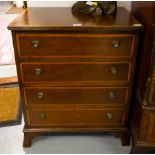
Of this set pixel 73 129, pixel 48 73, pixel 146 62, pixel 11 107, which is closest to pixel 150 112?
pixel 146 62

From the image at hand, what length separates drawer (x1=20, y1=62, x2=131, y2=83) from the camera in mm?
1334

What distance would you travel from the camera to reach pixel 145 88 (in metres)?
1.29

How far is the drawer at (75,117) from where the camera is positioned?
1.53 metres

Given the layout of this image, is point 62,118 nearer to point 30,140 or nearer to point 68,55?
point 30,140

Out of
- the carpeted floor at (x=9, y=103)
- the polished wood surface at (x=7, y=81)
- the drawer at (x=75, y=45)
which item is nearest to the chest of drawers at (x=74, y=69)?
the drawer at (x=75, y=45)

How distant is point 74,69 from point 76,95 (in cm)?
20

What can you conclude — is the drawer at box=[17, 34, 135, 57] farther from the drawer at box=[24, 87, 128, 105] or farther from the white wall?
the white wall

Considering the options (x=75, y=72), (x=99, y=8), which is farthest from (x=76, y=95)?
(x=99, y=8)

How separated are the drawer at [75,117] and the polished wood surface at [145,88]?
5.7 inches

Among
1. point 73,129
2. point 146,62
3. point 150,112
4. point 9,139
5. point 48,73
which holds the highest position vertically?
point 146,62

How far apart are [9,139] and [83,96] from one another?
0.71m

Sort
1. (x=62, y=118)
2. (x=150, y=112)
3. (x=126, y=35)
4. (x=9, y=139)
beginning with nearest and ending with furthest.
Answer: (x=126, y=35), (x=150, y=112), (x=62, y=118), (x=9, y=139)

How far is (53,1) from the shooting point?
1615 millimetres

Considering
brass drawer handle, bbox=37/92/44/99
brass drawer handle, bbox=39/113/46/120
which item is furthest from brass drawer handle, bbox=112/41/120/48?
brass drawer handle, bbox=39/113/46/120
